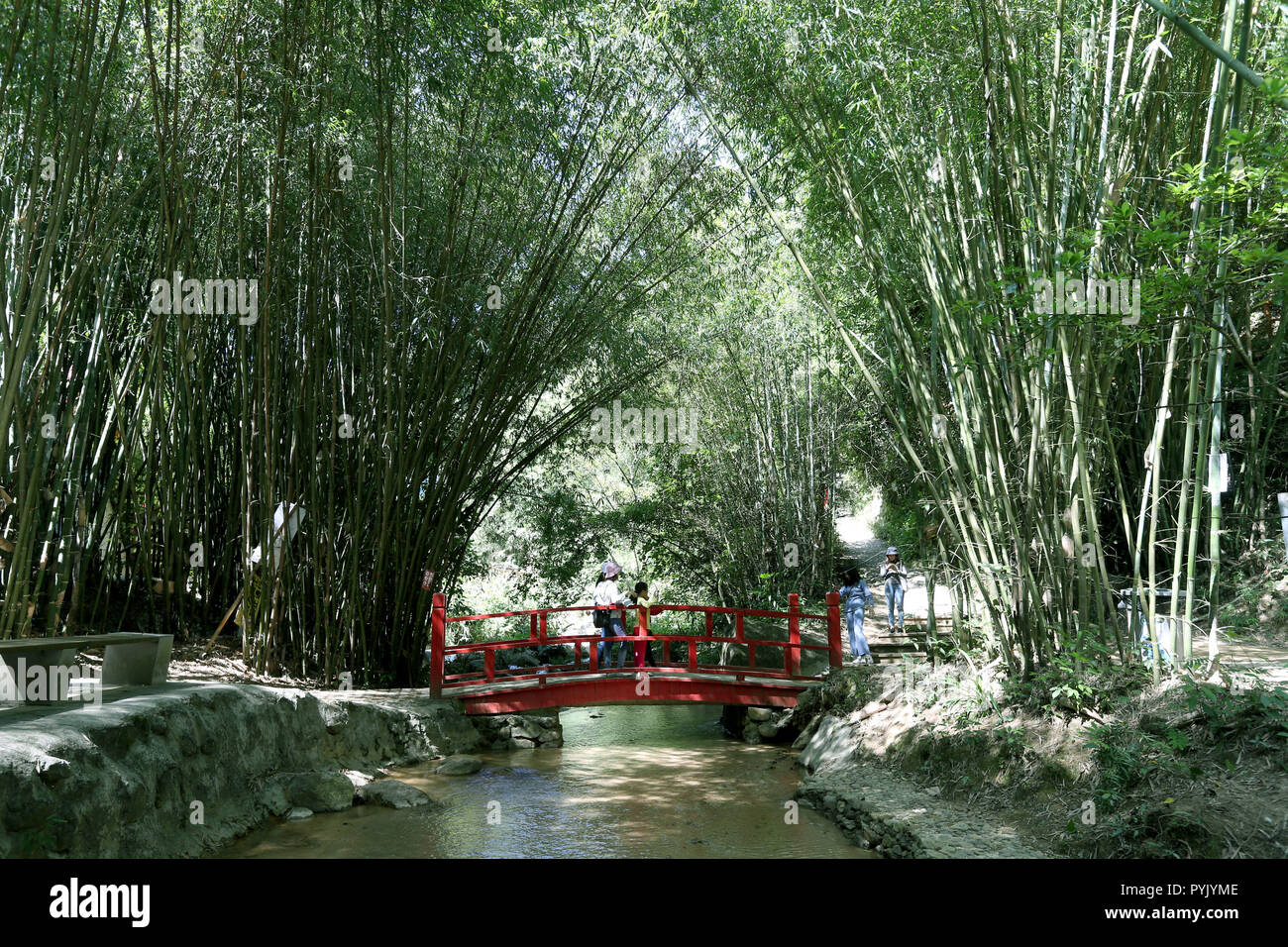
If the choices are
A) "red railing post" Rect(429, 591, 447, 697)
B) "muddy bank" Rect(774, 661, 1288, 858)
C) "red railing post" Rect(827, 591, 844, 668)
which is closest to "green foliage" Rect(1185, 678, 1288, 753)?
"muddy bank" Rect(774, 661, 1288, 858)

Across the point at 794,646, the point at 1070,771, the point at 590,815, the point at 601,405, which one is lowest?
the point at 590,815

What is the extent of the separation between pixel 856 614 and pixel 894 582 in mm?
999

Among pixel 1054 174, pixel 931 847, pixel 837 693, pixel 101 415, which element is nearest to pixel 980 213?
pixel 1054 174

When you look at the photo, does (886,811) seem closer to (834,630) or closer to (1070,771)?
(1070,771)

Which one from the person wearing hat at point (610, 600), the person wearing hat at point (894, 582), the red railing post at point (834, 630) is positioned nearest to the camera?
the red railing post at point (834, 630)

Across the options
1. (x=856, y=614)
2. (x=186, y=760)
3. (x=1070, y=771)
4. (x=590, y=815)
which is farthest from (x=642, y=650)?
(x=1070, y=771)

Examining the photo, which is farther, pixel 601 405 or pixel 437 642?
pixel 601 405

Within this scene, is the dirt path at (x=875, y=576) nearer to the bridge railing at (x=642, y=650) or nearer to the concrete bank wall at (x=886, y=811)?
the bridge railing at (x=642, y=650)

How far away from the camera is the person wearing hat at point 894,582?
7.64 meters

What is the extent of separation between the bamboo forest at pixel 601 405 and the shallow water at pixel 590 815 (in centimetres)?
4

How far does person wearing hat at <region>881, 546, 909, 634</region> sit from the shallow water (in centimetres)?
195

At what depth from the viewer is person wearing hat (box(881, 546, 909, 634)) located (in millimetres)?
7637

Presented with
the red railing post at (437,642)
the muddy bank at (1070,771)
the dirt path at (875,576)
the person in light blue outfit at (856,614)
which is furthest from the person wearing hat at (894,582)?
the red railing post at (437,642)

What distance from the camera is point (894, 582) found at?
7.99 meters
